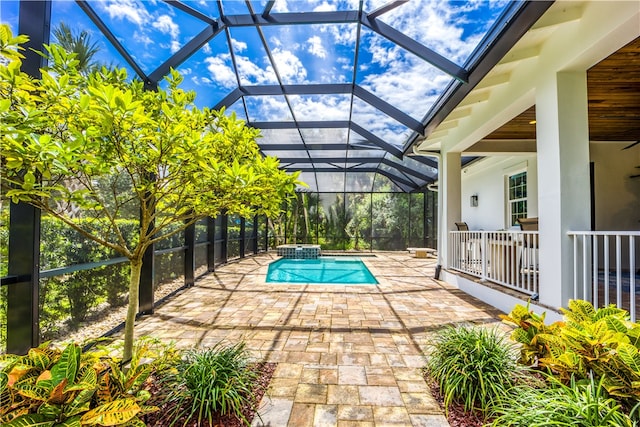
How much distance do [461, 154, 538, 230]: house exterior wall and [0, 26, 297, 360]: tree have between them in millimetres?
7228

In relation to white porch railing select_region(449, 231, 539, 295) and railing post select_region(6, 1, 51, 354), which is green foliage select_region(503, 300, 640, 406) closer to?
white porch railing select_region(449, 231, 539, 295)

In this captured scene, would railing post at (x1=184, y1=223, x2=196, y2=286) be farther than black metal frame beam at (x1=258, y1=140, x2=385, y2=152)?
No

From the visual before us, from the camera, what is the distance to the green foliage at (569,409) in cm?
143

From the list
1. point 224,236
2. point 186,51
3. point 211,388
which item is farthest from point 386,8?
point 224,236

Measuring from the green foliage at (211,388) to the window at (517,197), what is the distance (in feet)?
26.6

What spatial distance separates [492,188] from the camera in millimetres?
8977

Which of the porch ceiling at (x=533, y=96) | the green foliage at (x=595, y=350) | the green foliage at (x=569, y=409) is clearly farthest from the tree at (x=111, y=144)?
the porch ceiling at (x=533, y=96)

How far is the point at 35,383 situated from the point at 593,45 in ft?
16.5

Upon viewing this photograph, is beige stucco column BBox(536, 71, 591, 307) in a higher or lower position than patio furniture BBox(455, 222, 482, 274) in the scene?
higher

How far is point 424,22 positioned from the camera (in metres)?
4.00

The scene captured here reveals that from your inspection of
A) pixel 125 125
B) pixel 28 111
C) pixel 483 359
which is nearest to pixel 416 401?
pixel 483 359

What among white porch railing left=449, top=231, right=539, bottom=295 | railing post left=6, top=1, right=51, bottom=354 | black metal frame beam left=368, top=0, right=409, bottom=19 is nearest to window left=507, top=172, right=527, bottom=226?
white porch railing left=449, top=231, right=539, bottom=295

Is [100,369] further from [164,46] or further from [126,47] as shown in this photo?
[164,46]

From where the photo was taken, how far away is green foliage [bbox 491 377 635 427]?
143 centimetres
